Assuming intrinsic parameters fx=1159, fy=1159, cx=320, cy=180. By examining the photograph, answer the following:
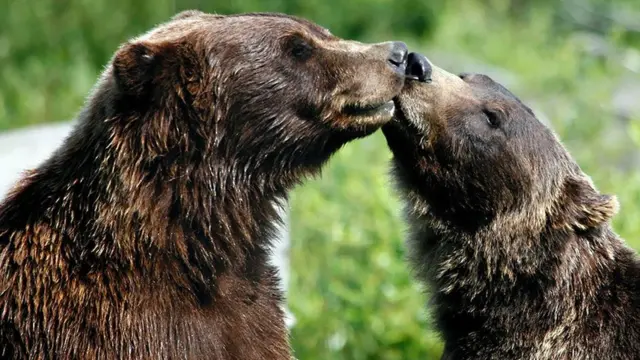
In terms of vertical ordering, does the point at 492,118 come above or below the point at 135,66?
above

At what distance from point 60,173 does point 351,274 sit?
3673 mm

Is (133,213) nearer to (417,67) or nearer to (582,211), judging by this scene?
(417,67)

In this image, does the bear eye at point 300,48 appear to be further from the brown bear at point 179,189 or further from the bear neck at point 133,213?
the bear neck at point 133,213

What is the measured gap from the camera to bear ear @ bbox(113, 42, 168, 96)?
4984 millimetres

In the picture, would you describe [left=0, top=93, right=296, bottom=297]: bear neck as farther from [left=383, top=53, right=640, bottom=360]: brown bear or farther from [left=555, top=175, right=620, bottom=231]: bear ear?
[left=555, top=175, right=620, bottom=231]: bear ear

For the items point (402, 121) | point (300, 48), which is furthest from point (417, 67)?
point (300, 48)

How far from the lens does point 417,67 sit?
583 cm

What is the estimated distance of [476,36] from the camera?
18531 millimetres

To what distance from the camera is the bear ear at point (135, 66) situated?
4984 mm

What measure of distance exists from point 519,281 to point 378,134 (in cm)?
698

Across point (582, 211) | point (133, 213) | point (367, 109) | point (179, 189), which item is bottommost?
point (133, 213)

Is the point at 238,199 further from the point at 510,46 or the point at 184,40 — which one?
the point at 510,46

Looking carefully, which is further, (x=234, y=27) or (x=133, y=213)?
(x=234, y=27)

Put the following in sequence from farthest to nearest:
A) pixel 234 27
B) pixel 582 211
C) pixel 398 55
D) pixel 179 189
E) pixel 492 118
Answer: pixel 582 211
pixel 492 118
pixel 398 55
pixel 234 27
pixel 179 189
